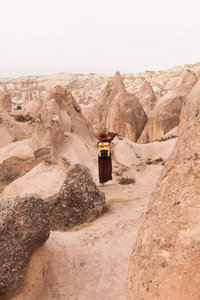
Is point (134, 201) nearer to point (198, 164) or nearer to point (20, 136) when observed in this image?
point (198, 164)

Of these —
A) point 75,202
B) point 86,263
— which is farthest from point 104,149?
point 86,263

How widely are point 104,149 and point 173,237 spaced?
5400 mm

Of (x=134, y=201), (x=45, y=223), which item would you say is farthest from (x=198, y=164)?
(x=134, y=201)

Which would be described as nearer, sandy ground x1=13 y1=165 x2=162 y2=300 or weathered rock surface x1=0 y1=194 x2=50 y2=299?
weathered rock surface x1=0 y1=194 x2=50 y2=299

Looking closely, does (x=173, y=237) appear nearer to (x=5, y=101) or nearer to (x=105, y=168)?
(x=105, y=168)

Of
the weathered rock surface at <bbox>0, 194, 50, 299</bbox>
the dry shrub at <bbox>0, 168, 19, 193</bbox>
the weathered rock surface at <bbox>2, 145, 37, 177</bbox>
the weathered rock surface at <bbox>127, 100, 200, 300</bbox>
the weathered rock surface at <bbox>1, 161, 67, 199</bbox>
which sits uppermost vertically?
the weathered rock surface at <bbox>127, 100, 200, 300</bbox>

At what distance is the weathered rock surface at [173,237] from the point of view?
1.31 metres

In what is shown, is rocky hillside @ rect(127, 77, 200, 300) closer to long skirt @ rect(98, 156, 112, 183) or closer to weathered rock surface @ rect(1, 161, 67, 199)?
weathered rock surface @ rect(1, 161, 67, 199)

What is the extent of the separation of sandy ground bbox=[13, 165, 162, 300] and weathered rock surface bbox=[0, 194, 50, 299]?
0.53 ft

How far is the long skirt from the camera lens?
7245mm

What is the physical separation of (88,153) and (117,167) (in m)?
1.44

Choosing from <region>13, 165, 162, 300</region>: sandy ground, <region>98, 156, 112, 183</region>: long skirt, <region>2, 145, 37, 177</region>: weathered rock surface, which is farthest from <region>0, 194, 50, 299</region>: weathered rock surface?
<region>2, 145, 37, 177</region>: weathered rock surface

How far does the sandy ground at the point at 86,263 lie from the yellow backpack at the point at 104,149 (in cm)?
251

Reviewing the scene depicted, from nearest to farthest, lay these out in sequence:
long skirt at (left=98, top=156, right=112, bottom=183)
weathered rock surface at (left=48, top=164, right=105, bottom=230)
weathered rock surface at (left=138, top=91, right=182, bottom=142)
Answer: weathered rock surface at (left=48, top=164, right=105, bottom=230), long skirt at (left=98, top=156, right=112, bottom=183), weathered rock surface at (left=138, top=91, right=182, bottom=142)
